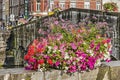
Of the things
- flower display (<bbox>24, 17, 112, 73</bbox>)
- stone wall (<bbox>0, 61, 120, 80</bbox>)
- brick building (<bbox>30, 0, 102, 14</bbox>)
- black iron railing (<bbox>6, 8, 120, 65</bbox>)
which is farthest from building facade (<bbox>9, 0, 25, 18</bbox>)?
stone wall (<bbox>0, 61, 120, 80</bbox>)

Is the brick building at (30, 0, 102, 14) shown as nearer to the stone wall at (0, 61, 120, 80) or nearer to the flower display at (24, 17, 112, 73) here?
the flower display at (24, 17, 112, 73)

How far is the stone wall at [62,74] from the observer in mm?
5635

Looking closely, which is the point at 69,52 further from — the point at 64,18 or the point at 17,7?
the point at 17,7

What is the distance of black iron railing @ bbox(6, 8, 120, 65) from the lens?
13.7 metres

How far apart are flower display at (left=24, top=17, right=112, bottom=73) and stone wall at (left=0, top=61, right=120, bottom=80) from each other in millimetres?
84

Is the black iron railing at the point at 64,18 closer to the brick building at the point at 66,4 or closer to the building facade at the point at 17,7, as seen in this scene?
the brick building at the point at 66,4

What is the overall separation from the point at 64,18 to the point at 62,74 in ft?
39.0

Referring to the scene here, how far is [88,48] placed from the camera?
6168mm

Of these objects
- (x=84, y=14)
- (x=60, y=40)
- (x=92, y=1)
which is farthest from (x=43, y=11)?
(x=60, y=40)

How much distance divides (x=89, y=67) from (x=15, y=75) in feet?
3.71

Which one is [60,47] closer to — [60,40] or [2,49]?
[60,40]

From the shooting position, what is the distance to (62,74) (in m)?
5.90

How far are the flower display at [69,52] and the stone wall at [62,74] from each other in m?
0.08

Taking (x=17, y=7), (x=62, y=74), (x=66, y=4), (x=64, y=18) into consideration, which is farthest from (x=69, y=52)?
(x=17, y=7)
